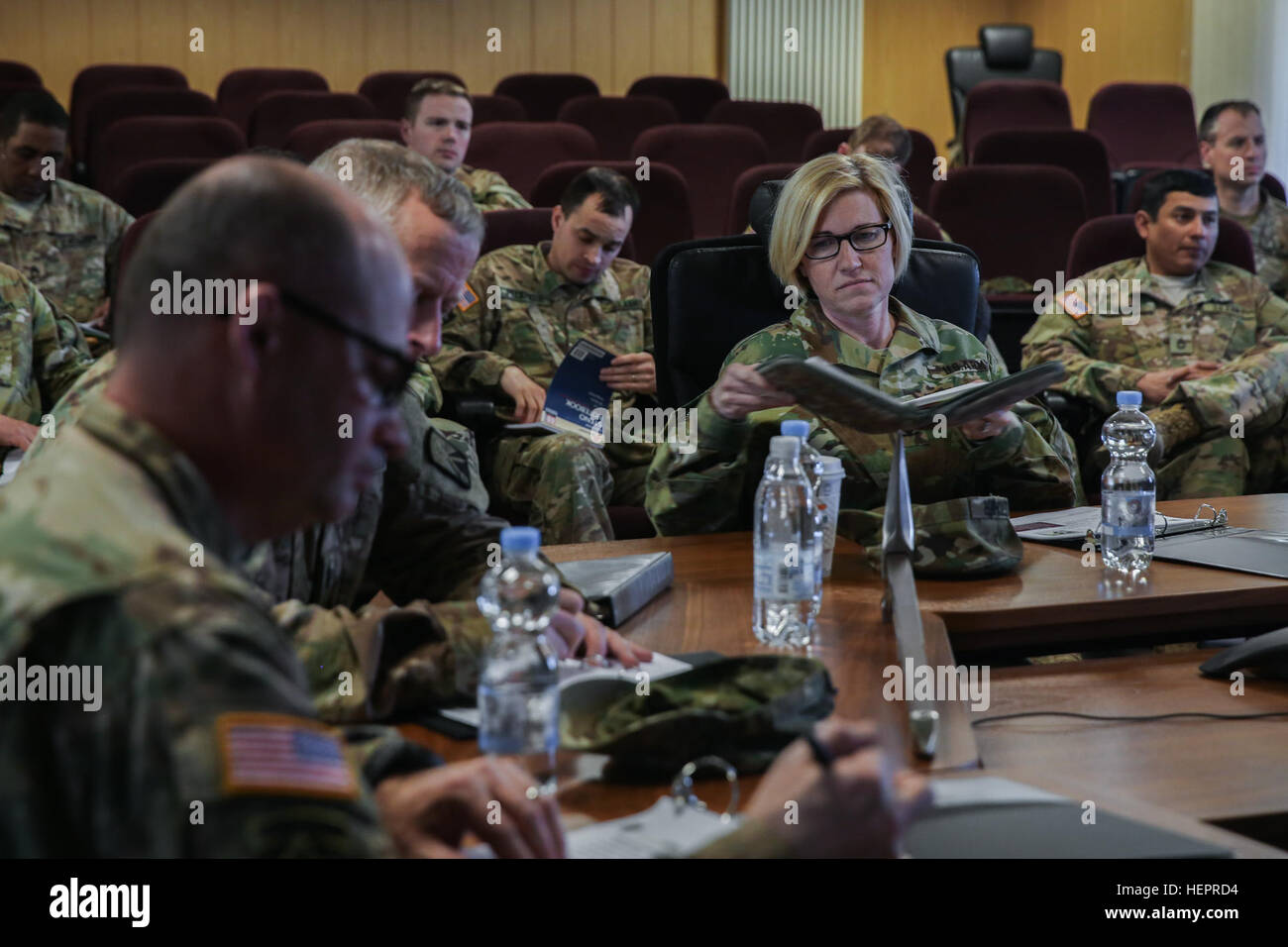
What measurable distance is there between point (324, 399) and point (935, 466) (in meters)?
1.45

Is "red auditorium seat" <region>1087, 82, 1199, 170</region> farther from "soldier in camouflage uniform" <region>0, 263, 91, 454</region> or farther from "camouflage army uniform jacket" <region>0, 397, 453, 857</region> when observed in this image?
"camouflage army uniform jacket" <region>0, 397, 453, 857</region>

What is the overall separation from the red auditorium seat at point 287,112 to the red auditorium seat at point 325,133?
1.79 feet

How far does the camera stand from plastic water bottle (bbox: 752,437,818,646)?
1492mm

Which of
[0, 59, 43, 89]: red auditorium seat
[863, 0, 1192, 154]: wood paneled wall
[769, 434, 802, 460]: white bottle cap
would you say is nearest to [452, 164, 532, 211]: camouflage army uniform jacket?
[0, 59, 43, 89]: red auditorium seat

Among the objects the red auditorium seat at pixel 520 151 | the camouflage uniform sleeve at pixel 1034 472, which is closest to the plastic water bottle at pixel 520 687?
the camouflage uniform sleeve at pixel 1034 472

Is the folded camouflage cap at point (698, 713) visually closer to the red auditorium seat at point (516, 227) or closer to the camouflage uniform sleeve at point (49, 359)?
the camouflage uniform sleeve at point (49, 359)

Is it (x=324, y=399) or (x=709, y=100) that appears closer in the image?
(x=324, y=399)

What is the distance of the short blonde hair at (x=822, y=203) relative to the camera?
230 cm

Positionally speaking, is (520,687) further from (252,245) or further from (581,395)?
(581,395)

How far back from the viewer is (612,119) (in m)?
6.37

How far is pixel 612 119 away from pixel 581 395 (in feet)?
10.6
